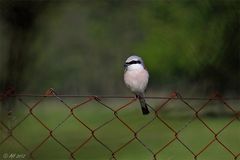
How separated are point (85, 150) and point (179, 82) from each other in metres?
4.67

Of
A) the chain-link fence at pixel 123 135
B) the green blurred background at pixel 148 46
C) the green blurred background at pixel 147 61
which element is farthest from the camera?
the green blurred background at pixel 148 46

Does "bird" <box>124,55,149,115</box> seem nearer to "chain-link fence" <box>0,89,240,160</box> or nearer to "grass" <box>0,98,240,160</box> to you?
"chain-link fence" <box>0,89,240,160</box>

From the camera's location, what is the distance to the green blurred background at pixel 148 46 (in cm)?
793

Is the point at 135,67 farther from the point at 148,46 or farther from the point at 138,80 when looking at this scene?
the point at 148,46

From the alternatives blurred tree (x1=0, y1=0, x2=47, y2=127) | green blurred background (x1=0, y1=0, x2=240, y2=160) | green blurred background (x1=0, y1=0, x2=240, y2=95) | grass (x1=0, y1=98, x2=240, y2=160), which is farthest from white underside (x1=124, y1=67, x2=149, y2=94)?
green blurred background (x1=0, y1=0, x2=240, y2=95)

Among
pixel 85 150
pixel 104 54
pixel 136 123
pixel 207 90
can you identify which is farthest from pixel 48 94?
pixel 104 54

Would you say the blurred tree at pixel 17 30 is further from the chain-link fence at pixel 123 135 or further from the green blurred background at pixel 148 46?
the green blurred background at pixel 148 46

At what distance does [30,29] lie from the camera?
14.6ft

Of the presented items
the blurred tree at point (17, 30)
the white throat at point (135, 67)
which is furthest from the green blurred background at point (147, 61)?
the white throat at point (135, 67)

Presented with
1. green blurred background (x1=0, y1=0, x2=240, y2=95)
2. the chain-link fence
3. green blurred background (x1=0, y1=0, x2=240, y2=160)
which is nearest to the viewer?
the chain-link fence

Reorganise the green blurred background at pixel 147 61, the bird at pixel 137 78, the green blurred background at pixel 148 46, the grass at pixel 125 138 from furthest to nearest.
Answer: the green blurred background at pixel 148 46 < the green blurred background at pixel 147 61 < the grass at pixel 125 138 < the bird at pixel 137 78

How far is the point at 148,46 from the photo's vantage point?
9742 millimetres

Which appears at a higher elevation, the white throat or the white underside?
the white throat

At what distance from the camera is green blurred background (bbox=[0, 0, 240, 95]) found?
7929 mm
